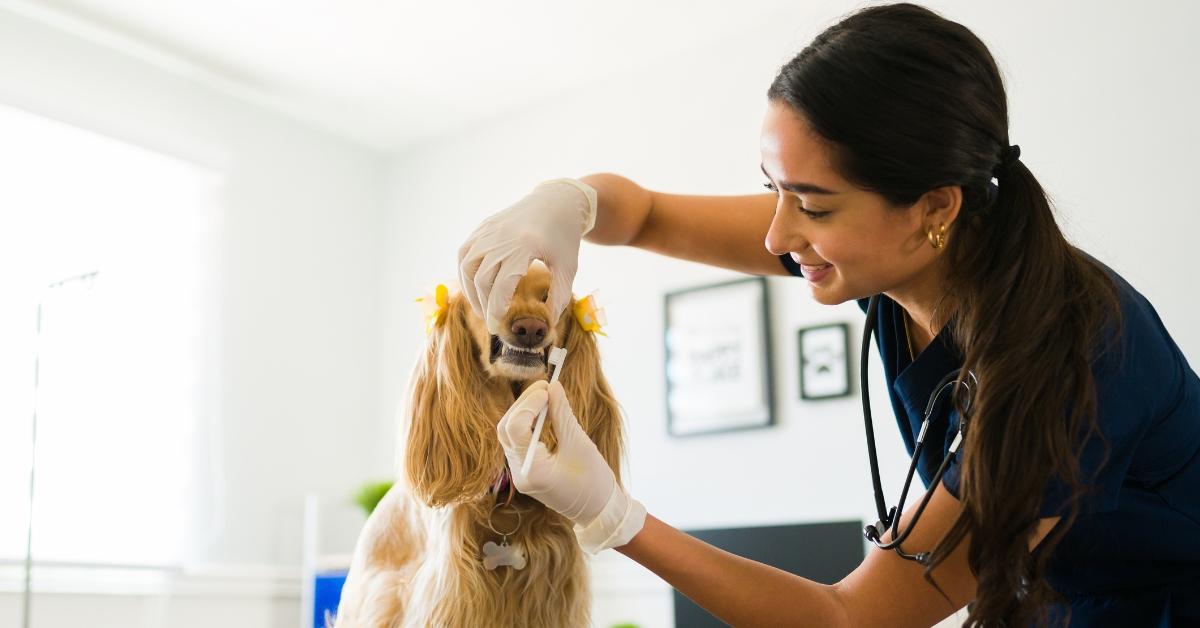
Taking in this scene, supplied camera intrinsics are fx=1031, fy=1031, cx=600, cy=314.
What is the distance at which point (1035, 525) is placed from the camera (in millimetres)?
1116

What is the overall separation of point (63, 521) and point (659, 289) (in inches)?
97.9

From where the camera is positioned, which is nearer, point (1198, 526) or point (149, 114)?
point (1198, 526)

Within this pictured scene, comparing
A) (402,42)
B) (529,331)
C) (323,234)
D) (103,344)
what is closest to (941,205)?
(529,331)

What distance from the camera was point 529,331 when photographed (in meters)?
1.65

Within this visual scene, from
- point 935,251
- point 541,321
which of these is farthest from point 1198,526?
point 541,321


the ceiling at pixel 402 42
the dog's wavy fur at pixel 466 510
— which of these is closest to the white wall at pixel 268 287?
the ceiling at pixel 402 42

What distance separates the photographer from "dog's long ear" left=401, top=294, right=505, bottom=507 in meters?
1.71

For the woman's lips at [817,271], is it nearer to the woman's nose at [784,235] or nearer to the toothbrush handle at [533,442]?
the woman's nose at [784,235]

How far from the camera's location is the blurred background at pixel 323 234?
3.44m

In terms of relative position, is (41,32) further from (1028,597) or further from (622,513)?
(1028,597)

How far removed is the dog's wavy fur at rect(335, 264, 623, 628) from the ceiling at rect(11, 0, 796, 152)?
2632 millimetres

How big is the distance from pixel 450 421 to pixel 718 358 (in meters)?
2.46

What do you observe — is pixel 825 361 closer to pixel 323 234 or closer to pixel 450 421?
pixel 450 421

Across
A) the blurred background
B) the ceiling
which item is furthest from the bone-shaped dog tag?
the ceiling
